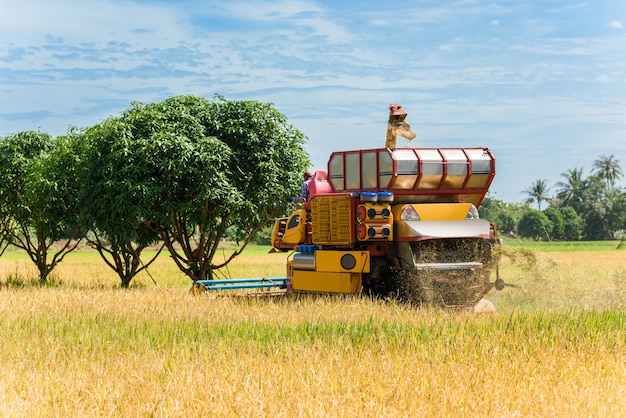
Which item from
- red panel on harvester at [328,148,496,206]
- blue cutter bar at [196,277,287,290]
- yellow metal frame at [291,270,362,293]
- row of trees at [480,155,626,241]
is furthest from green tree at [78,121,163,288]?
row of trees at [480,155,626,241]

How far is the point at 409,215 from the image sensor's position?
43.3 ft

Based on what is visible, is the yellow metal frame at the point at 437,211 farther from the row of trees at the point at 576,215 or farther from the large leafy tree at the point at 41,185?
the row of trees at the point at 576,215

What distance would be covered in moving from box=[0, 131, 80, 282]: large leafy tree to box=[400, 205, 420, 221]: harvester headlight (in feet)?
36.6

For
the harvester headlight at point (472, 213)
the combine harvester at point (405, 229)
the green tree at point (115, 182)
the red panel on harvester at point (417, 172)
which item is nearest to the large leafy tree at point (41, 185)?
the green tree at point (115, 182)

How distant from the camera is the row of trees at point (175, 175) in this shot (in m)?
18.8

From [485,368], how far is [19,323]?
279 inches

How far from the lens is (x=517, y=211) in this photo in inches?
3327

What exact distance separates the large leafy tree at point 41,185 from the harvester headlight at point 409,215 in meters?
11.2

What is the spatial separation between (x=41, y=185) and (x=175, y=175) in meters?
5.20

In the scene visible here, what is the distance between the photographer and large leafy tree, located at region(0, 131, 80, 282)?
2186 cm

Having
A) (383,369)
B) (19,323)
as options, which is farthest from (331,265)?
(383,369)

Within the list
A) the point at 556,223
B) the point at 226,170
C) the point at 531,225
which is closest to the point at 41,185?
the point at 226,170

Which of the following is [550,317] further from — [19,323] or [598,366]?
[19,323]

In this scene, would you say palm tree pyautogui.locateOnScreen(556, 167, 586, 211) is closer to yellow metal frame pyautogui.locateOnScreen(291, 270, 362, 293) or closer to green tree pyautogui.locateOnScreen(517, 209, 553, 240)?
green tree pyautogui.locateOnScreen(517, 209, 553, 240)
